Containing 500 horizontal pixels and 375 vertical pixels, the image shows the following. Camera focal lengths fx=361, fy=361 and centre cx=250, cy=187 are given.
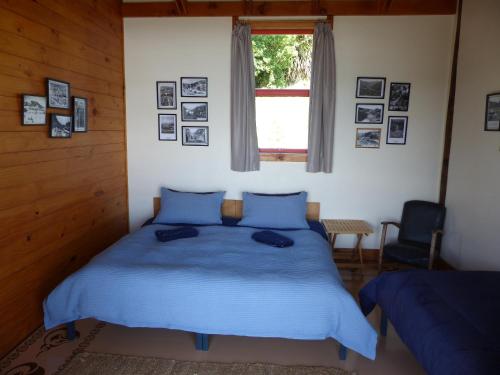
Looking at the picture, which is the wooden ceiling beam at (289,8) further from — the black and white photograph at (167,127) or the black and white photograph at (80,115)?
the black and white photograph at (80,115)

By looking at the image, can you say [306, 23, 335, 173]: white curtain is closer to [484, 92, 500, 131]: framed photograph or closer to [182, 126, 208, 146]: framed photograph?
[182, 126, 208, 146]: framed photograph

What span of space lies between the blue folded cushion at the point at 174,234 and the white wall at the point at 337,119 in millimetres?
987

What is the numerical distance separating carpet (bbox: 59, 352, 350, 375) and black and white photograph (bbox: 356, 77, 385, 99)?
2.78m

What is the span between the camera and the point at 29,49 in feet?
8.32

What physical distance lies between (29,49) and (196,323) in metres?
2.23

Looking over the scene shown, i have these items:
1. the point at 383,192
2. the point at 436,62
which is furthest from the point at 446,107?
the point at 383,192

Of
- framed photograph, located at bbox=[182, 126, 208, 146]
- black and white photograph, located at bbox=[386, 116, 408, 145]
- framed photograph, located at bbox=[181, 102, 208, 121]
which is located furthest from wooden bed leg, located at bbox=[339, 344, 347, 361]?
framed photograph, located at bbox=[181, 102, 208, 121]

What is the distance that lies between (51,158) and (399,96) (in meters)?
3.42

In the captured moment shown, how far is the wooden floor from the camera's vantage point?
236 cm

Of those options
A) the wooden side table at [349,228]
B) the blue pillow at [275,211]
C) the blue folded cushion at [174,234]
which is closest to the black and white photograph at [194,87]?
the blue pillow at [275,211]

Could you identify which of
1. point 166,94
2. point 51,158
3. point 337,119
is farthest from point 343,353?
point 166,94

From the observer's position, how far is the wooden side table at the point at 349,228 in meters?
3.67

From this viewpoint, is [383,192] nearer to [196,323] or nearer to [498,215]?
[498,215]

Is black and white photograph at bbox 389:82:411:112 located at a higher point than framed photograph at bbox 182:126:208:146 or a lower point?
higher
